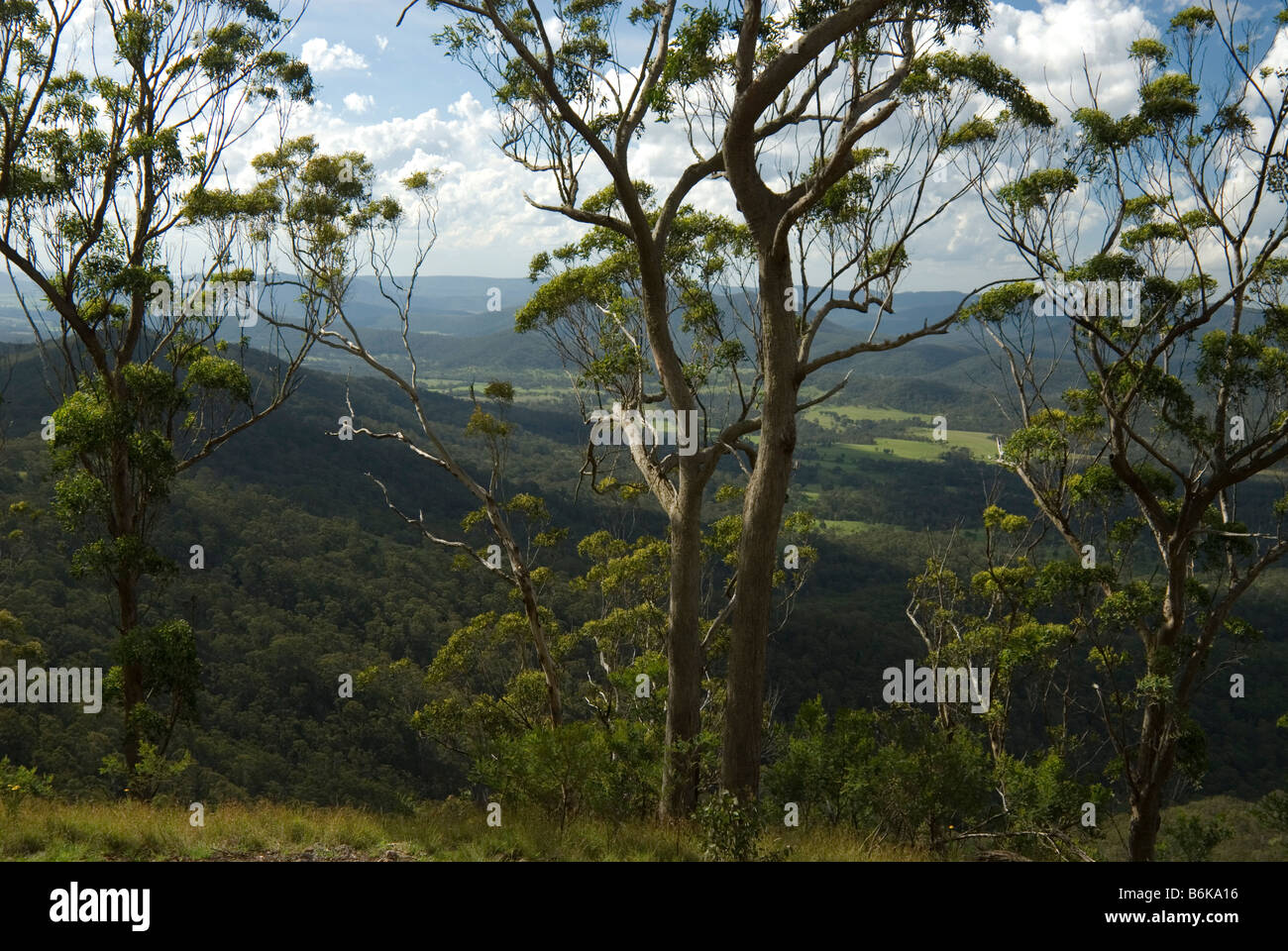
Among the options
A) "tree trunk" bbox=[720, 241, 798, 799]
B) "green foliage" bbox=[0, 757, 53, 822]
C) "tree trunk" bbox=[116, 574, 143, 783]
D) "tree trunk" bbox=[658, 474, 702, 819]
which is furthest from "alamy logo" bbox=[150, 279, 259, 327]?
"tree trunk" bbox=[720, 241, 798, 799]

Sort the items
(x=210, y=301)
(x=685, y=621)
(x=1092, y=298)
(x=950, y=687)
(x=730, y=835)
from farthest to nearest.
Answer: (x=950, y=687)
(x=210, y=301)
(x=1092, y=298)
(x=685, y=621)
(x=730, y=835)

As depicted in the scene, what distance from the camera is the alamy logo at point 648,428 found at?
788 cm

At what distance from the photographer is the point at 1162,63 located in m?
10.2

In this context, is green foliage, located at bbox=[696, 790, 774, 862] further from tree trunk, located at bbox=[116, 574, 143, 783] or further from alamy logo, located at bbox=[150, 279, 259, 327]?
alamy logo, located at bbox=[150, 279, 259, 327]

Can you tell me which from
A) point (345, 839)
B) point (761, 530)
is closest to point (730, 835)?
point (761, 530)

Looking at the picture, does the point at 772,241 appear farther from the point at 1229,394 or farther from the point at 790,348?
the point at 1229,394

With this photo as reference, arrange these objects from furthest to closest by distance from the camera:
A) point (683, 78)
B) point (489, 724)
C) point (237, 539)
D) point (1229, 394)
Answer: point (237, 539)
point (489, 724)
point (1229, 394)
point (683, 78)

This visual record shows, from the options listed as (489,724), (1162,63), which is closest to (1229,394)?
(1162,63)

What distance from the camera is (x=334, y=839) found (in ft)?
18.6
